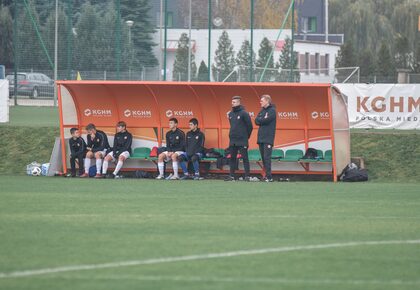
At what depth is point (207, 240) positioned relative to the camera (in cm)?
1062

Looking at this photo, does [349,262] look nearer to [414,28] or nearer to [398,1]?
[414,28]

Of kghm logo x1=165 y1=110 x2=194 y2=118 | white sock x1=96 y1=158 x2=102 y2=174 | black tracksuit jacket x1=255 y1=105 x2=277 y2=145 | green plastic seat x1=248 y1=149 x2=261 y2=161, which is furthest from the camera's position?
kghm logo x1=165 y1=110 x2=194 y2=118

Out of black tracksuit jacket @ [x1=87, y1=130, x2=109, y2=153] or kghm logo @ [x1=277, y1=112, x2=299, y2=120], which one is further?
kghm logo @ [x1=277, y1=112, x2=299, y2=120]

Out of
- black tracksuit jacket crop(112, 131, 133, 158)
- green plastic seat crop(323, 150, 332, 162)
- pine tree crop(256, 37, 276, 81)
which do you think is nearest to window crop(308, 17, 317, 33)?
pine tree crop(256, 37, 276, 81)

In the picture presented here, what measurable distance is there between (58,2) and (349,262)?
36.2 meters

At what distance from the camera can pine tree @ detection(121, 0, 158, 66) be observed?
140ft

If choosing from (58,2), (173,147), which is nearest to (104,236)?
(173,147)

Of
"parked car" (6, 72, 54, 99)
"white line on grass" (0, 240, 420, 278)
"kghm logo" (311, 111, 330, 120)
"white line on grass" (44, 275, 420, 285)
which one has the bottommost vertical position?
"white line on grass" (44, 275, 420, 285)

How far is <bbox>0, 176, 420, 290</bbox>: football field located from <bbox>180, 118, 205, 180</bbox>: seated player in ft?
15.0

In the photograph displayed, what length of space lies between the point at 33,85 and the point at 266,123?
87.7ft

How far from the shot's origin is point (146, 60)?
42844 mm

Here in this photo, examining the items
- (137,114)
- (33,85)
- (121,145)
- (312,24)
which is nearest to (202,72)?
(33,85)

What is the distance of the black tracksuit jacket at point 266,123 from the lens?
68.0 feet

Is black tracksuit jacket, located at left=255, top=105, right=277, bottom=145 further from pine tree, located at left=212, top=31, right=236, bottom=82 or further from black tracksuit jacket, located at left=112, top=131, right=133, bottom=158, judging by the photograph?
pine tree, located at left=212, top=31, right=236, bottom=82
